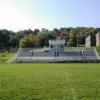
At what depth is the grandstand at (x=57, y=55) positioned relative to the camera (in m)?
63.9

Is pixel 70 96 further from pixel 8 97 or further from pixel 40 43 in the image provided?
pixel 40 43

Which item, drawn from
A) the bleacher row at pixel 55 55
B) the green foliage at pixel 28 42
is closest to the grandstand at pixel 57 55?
the bleacher row at pixel 55 55

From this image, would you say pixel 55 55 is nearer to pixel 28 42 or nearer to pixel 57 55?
pixel 57 55

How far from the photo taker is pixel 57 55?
70.9 m

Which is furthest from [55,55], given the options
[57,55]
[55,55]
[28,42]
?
[28,42]

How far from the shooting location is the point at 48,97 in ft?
36.9

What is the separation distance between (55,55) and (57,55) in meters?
0.52

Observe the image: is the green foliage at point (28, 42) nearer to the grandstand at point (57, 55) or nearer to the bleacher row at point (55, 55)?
the grandstand at point (57, 55)

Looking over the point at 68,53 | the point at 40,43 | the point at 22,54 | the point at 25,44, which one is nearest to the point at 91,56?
the point at 68,53

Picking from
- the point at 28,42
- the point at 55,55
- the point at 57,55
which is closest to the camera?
the point at 55,55

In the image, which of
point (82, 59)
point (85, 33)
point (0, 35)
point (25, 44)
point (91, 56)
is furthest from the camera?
point (85, 33)

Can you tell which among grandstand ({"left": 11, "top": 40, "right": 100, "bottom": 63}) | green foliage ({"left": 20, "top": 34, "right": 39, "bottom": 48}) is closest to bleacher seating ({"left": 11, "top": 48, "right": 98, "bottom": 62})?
grandstand ({"left": 11, "top": 40, "right": 100, "bottom": 63})

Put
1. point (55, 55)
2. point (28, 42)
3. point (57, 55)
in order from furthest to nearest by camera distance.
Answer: point (28, 42), point (57, 55), point (55, 55)

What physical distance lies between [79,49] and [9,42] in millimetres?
52084
